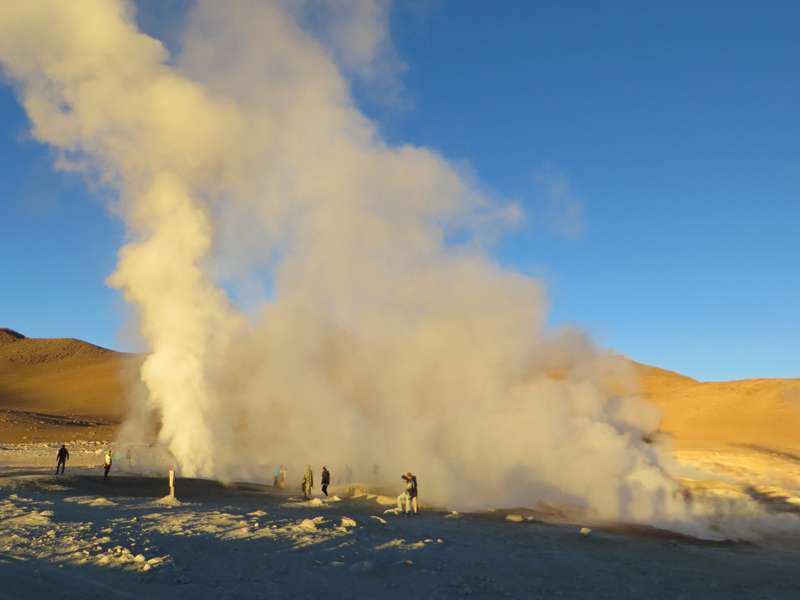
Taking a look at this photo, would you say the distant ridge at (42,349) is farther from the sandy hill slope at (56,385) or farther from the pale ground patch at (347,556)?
the pale ground patch at (347,556)

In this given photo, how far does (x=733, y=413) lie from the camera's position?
193ft

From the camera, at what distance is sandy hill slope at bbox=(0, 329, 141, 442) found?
58250mm

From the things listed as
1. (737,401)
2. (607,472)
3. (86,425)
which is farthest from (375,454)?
(737,401)

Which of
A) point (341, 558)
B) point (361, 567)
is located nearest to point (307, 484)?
point (341, 558)

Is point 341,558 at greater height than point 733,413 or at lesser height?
lesser

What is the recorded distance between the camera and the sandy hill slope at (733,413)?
165 ft

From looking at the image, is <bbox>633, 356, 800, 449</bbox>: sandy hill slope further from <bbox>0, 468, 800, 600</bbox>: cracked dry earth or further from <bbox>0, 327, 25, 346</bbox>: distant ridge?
<bbox>0, 327, 25, 346</bbox>: distant ridge

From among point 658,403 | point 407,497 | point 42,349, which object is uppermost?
point 42,349

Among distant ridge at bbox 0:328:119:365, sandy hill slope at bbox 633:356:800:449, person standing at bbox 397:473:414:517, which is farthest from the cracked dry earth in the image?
distant ridge at bbox 0:328:119:365

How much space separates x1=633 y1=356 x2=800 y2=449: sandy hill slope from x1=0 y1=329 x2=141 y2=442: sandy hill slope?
197 feet

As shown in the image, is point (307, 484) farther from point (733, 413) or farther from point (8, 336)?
point (8, 336)

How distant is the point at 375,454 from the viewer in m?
28.9

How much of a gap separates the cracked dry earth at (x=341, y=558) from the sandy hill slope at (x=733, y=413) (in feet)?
132

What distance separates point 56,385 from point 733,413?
336ft
